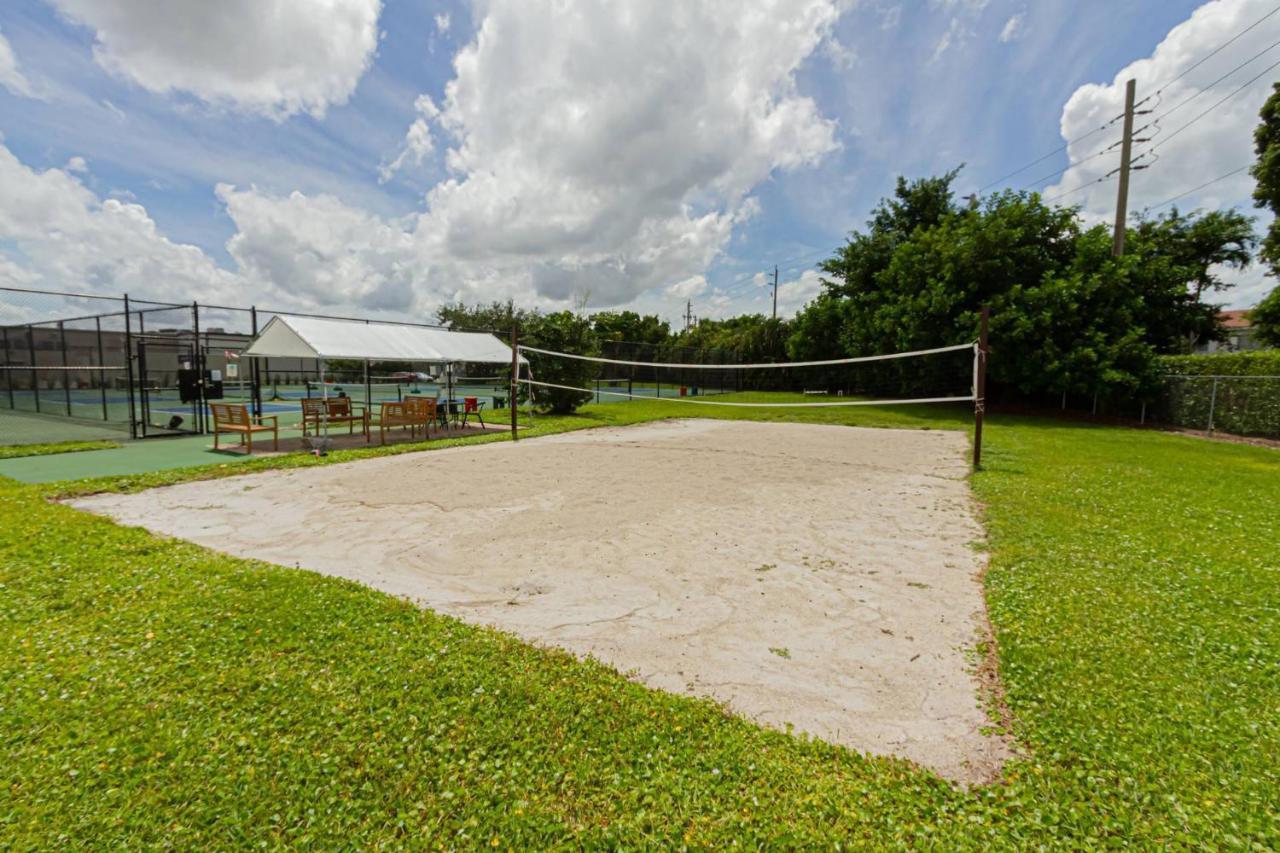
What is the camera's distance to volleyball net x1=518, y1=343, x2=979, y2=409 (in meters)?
17.7

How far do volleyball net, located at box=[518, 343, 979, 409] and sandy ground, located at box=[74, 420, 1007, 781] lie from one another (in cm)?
856

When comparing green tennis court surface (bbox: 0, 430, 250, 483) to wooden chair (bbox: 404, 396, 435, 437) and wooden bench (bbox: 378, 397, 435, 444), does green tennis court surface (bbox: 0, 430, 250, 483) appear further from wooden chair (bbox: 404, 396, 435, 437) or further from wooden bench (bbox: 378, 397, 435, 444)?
wooden chair (bbox: 404, 396, 435, 437)

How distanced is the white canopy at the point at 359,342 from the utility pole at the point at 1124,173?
21246mm

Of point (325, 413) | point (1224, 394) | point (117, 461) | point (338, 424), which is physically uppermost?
point (1224, 394)

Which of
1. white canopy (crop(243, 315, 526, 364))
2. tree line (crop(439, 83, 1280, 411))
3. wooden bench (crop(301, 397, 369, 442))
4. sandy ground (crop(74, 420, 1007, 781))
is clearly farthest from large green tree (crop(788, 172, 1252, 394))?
wooden bench (crop(301, 397, 369, 442))

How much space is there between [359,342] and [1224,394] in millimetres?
22480

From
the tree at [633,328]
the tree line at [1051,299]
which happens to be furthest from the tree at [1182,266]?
the tree at [633,328]

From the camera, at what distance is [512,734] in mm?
2314

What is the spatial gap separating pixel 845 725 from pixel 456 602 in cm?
262

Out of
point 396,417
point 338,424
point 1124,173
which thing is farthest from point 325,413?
point 1124,173

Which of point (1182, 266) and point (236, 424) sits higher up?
point (1182, 266)

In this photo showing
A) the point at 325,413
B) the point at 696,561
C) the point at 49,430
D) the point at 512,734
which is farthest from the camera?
the point at 49,430

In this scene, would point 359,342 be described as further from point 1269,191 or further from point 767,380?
point 1269,191

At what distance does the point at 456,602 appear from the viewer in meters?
3.83
